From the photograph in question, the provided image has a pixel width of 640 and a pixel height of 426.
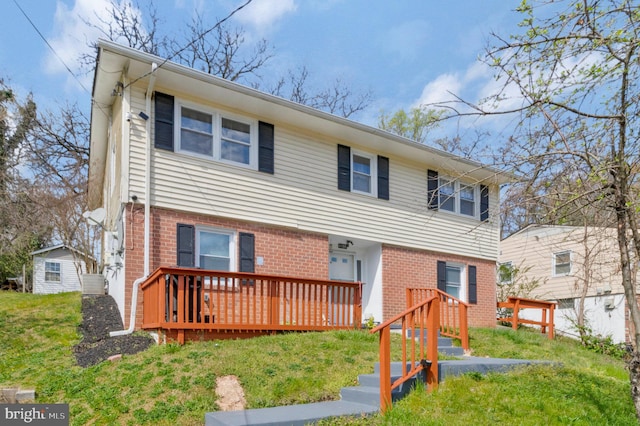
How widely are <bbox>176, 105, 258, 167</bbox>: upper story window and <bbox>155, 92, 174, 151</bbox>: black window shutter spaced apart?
0.17 metres

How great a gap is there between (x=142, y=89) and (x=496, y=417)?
7.97 m

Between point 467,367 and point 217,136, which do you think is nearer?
point 467,367

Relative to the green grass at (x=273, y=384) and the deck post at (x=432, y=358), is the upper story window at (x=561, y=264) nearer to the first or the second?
the green grass at (x=273, y=384)

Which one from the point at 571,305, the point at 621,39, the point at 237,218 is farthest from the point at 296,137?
the point at 571,305

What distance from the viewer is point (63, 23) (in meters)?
10.6

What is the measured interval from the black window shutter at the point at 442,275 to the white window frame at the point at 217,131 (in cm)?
602

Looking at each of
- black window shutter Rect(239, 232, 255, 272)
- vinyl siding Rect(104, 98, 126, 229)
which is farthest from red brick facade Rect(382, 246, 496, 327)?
vinyl siding Rect(104, 98, 126, 229)

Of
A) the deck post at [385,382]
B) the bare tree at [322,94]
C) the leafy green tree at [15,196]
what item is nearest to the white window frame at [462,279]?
the deck post at [385,382]

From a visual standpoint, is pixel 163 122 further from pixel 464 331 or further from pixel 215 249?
pixel 464 331

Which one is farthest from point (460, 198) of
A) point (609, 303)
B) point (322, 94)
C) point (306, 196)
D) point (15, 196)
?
point (15, 196)

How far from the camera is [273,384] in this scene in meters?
5.75

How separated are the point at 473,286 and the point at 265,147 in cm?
739

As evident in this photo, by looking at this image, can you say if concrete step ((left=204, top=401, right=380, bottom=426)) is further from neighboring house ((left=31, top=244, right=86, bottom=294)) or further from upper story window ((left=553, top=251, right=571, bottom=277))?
neighboring house ((left=31, top=244, right=86, bottom=294))

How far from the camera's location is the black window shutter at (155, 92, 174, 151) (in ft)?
29.9
